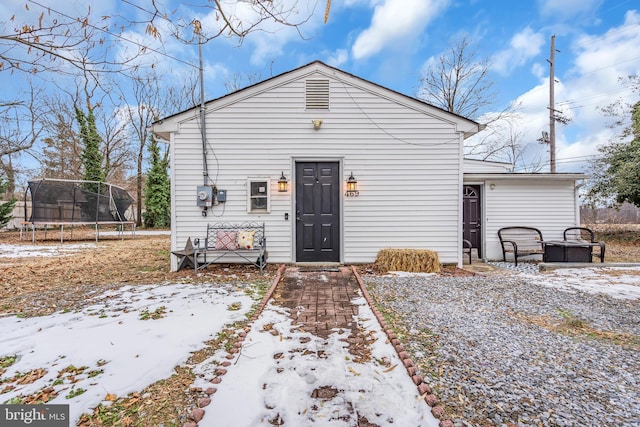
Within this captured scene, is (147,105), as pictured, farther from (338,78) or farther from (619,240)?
(619,240)

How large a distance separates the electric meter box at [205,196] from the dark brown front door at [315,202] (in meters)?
1.83

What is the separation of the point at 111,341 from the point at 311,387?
205 centimetres

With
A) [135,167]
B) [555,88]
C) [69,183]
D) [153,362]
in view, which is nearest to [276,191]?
[153,362]

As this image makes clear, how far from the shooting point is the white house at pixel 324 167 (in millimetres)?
6211

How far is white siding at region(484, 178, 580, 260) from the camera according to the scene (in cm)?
766

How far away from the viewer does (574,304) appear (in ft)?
12.8

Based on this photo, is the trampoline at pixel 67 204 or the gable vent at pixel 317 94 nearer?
the gable vent at pixel 317 94

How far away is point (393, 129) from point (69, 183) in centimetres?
1250

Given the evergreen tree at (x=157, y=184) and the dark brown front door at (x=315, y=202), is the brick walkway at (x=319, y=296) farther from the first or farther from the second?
the evergreen tree at (x=157, y=184)

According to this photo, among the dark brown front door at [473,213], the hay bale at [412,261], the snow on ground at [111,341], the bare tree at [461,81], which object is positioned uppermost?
the bare tree at [461,81]

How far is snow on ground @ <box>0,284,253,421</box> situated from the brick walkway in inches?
25.7

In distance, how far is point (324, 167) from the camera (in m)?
6.34

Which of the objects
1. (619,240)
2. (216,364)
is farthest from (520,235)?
(216,364)

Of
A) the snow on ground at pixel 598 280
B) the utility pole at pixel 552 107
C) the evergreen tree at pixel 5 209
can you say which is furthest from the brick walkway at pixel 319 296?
the evergreen tree at pixel 5 209
